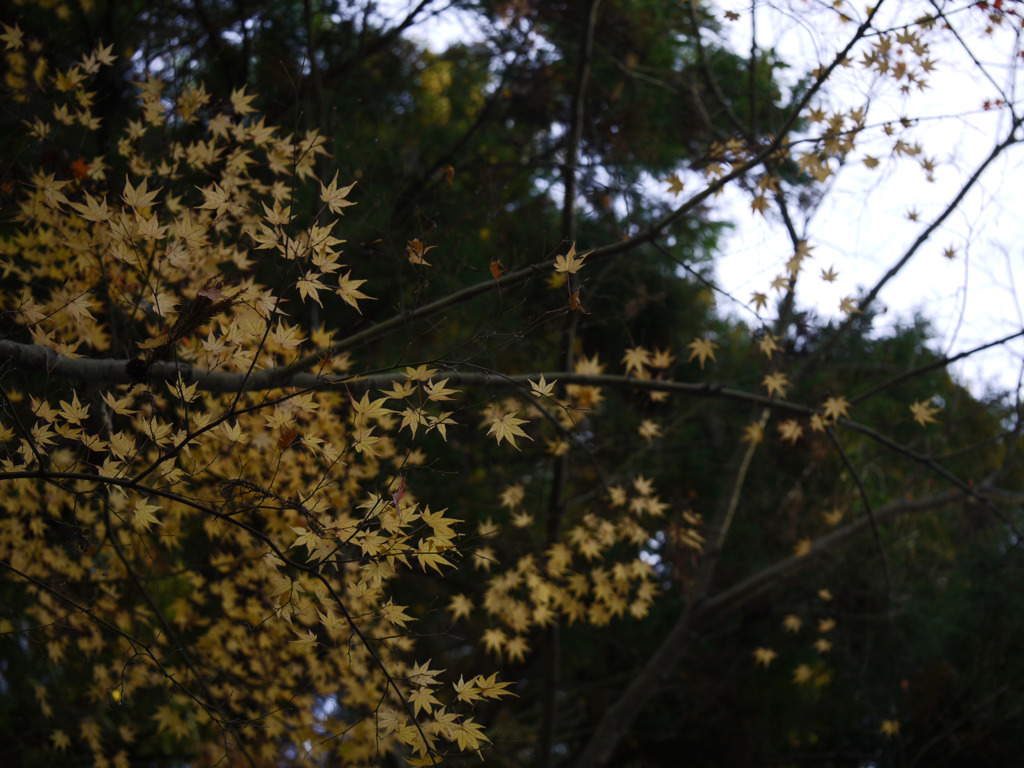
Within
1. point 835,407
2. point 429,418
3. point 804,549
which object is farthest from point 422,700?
point 804,549

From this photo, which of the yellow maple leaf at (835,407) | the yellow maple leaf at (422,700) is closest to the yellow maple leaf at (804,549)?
the yellow maple leaf at (835,407)

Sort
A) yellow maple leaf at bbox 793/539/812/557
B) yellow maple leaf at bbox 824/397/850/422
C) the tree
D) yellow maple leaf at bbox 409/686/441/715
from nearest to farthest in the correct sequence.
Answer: yellow maple leaf at bbox 409/686/441/715, the tree, yellow maple leaf at bbox 824/397/850/422, yellow maple leaf at bbox 793/539/812/557

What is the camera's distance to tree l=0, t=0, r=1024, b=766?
221 cm

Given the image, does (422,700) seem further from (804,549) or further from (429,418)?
(804,549)

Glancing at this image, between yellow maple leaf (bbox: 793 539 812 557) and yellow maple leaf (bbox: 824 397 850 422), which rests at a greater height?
yellow maple leaf (bbox: 824 397 850 422)

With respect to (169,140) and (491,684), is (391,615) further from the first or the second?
(169,140)

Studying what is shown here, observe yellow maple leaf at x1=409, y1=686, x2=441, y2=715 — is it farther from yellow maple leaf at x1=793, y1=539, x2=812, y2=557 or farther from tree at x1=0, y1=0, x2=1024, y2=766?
yellow maple leaf at x1=793, y1=539, x2=812, y2=557

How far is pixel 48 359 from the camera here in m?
2.24

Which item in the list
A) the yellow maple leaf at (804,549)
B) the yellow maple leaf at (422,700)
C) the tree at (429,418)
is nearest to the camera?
the yellow maple leaf at (422,700)

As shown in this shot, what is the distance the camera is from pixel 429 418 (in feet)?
7.15

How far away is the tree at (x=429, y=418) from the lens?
2.21 m

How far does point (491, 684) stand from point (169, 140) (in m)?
3.18

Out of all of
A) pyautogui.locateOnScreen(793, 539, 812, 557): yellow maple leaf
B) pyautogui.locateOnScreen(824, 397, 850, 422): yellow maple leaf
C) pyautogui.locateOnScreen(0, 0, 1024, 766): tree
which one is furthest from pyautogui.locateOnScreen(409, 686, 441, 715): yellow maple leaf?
pyautogui.locateOnScreen(793, 539, 812, 557): yellow maple leaf

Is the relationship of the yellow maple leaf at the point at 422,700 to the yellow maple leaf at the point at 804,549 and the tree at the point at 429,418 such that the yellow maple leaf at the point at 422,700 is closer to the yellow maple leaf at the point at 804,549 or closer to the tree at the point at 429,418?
the tree at the point at 429,418
